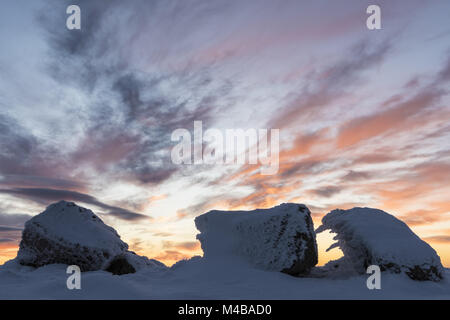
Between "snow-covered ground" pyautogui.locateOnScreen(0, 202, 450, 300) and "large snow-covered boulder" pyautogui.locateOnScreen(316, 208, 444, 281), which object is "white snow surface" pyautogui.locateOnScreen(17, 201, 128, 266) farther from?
"large snow-covered boulder" pyautogui.locateOnScreen(316, 208, 444, 281)

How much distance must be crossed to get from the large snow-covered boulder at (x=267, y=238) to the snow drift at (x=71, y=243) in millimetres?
2393

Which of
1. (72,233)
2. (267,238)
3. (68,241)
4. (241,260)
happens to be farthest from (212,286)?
(72,233)

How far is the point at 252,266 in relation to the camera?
8258mm

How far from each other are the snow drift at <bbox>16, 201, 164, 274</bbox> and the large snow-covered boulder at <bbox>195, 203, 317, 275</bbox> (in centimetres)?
239

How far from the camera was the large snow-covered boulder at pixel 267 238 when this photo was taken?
811 centimetres

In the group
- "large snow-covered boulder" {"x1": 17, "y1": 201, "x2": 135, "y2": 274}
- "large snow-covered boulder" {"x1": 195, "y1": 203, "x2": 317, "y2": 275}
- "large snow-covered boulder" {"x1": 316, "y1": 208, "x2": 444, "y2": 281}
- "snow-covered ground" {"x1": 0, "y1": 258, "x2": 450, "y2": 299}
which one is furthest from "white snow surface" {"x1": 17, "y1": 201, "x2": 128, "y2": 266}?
"large snow-covered boulder" {"x1": 316, "y1": 208, "x2": 444, "y2": 281}

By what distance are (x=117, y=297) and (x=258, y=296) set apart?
2524 mm

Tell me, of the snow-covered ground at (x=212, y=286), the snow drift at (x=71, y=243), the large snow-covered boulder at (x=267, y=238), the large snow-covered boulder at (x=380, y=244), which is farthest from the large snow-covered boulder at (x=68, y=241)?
the large snow-covered boulder at (x=380, y=244)

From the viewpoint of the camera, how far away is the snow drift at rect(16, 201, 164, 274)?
912 cm

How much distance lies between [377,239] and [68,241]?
7964 mm

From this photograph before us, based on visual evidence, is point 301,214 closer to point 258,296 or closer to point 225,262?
point 225,262

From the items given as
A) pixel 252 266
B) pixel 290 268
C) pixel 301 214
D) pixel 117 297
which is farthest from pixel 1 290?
pixel 301 214
